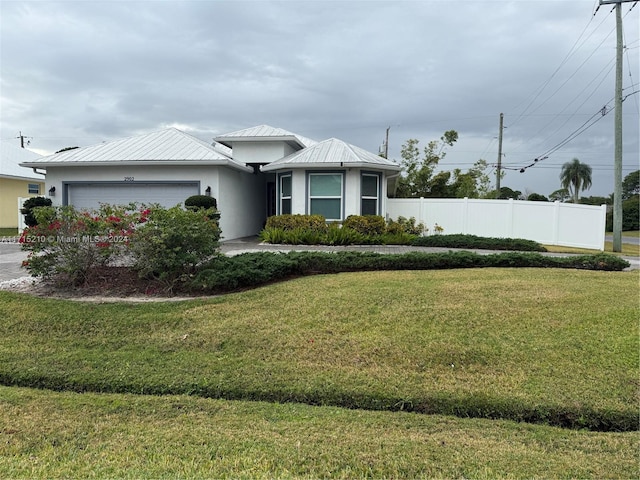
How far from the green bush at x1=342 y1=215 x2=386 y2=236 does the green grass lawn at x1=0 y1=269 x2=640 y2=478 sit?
7808 millimetres

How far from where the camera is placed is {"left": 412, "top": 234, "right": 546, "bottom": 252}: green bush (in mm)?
13984

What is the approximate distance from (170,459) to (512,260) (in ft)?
27.9

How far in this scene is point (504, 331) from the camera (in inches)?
204

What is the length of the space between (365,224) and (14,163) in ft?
72.5

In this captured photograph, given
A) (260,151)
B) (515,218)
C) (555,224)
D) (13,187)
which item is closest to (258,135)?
(260,151)

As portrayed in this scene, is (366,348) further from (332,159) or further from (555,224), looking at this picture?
(555,224)

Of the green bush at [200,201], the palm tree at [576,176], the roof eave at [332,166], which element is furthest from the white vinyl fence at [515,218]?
the palm tree at [576,176]

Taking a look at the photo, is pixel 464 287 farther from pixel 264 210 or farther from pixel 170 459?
pixel 264 210

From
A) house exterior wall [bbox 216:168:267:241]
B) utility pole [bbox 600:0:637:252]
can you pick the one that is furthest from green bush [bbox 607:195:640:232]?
house exterior wall [bbox 216:168:267:241]

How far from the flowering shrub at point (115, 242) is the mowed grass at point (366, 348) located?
0.81 m

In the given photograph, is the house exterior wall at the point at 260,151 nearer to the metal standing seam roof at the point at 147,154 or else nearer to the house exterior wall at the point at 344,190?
the metal standing seam roof at the point at 147,154

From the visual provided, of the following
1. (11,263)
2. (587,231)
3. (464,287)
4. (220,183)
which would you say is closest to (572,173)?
(587,231)

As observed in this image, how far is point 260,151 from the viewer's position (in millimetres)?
17703

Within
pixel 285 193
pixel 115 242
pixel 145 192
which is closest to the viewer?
pixel 115 242
